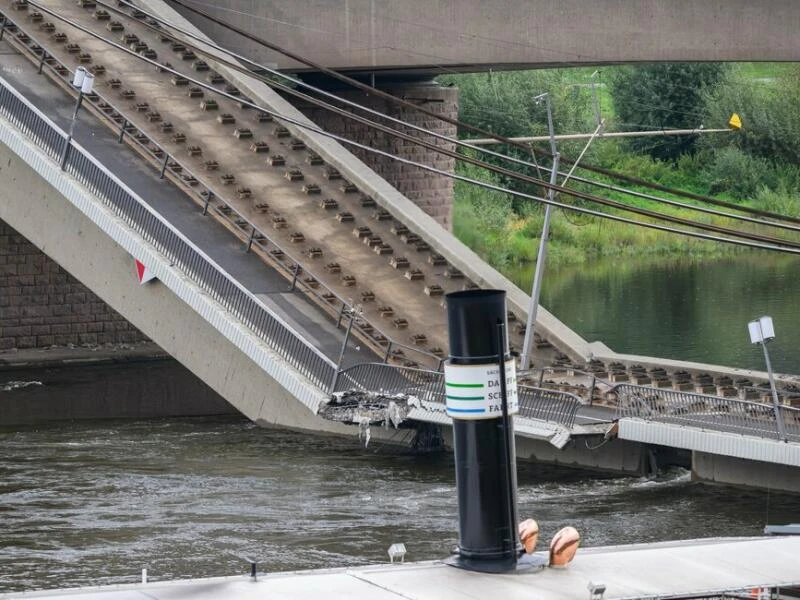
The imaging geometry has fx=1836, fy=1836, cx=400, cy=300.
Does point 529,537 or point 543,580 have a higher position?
point 529,537

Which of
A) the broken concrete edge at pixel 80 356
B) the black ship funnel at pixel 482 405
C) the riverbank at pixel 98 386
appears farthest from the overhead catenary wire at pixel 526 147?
the black ship funnel at pixel 482 405

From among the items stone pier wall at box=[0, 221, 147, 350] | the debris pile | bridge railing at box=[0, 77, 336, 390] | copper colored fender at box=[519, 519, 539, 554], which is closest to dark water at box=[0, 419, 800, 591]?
the debris pile

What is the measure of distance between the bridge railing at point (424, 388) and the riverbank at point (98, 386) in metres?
7.53

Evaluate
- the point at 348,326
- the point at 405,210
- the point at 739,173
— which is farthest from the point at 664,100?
the point at 348,326

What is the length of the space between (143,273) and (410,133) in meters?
22.1

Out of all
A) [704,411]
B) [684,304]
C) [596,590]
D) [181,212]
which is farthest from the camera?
[684,304]

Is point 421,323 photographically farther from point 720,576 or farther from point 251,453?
point 720,576

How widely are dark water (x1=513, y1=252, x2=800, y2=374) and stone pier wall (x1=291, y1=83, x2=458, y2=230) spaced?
5412mm

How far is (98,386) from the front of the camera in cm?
4409

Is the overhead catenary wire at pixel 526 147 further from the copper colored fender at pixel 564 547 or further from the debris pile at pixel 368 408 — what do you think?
the copper colored fender at pixel 564 547

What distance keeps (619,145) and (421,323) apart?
164 feet

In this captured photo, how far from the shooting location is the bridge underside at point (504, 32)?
43.2 m

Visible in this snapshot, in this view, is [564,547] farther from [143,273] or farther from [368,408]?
[143,273]

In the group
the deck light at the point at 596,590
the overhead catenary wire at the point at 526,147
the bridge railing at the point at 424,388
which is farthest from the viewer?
the bridge railing at the point at 424,388
